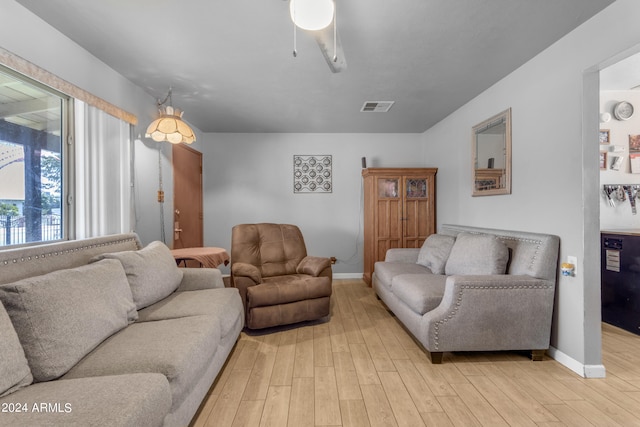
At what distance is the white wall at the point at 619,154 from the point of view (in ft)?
10.7

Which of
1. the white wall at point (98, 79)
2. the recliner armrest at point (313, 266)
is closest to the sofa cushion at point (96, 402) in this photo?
the white wall at point (98, 79)

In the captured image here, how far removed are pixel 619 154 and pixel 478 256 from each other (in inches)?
90.5

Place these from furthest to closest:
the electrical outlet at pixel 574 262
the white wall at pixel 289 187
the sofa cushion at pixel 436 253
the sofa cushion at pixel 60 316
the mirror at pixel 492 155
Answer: the white wall at pixel 289 187, the sofa cushion at pixel 436 253, the mirror at pixel 492 155, the electrical outlet at pixel 574 262, the sofa cushion at pixel 60 316

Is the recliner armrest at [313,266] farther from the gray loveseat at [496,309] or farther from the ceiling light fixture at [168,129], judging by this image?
the ceiling light fixture at [168,129]

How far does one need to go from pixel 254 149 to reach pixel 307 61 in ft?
8.45

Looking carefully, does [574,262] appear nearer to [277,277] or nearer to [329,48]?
[329,48]

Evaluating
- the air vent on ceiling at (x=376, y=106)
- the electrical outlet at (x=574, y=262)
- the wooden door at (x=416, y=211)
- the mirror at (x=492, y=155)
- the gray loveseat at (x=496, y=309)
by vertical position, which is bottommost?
the gray loveseat at (x=496, y=309)

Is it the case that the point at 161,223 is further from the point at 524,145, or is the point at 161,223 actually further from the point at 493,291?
the point at 524,145

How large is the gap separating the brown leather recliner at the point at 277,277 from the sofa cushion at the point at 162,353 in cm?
95

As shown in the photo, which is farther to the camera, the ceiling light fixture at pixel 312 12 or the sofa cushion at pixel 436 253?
the sofa cushion at pixel 436 253

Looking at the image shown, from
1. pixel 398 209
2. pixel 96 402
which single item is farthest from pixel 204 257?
pixel 398 209

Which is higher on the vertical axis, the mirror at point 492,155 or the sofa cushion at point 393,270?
the mirror at point 492,155

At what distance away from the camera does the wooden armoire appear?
14.4ft

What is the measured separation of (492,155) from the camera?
10.2 ft
